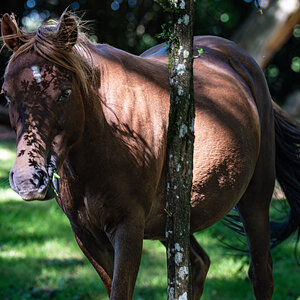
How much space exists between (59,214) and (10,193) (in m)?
1.31

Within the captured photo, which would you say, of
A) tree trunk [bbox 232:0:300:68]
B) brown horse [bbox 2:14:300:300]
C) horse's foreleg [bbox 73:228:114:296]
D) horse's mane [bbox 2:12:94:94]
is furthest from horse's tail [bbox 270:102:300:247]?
tree trunk [bbox 232:0:300:68]

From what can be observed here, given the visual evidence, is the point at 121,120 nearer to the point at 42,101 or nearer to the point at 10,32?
the point at 42,101

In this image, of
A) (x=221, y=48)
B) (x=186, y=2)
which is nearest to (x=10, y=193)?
(x=221, y=48)

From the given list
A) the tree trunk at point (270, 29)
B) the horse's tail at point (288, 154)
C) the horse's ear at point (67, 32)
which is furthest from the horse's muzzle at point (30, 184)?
the tree trunk at point (270, 29)

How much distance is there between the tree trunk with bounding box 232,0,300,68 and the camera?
5.82 metres

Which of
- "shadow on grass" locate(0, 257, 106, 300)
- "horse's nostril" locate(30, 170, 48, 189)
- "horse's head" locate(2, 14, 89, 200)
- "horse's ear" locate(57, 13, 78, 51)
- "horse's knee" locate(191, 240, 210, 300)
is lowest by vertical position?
"shadow on grass" locate(0, 257, 106, 300)

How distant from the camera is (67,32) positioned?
200 centimetres

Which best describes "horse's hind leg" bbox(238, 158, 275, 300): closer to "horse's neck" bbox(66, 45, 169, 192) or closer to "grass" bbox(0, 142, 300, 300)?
"grass" bbox(0, 142, 300, 300)

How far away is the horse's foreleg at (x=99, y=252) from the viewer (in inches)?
99.3

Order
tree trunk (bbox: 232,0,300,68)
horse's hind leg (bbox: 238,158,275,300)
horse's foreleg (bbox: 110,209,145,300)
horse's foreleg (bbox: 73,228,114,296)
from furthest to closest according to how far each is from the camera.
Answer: tree trunk (bbox: 232,0,300,68) → horse's hind leg (bbox: 238,158,275,300) → horse's foreleg (bbox: 73,228,114,296) → horse's foreleg (bbox: 110,209,145,300)

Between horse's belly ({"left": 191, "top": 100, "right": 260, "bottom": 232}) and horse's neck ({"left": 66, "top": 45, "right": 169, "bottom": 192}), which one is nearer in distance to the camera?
horse's neck ({"left": 66, "top": 45, "right": 169, "bottom": 192})

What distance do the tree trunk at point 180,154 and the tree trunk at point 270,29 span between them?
13.8 feet

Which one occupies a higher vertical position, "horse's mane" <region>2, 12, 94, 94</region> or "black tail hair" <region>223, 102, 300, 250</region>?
"horse's mane" <region>2, 12, 94, 94</region>

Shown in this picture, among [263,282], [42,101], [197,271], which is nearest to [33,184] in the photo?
[42,101]
